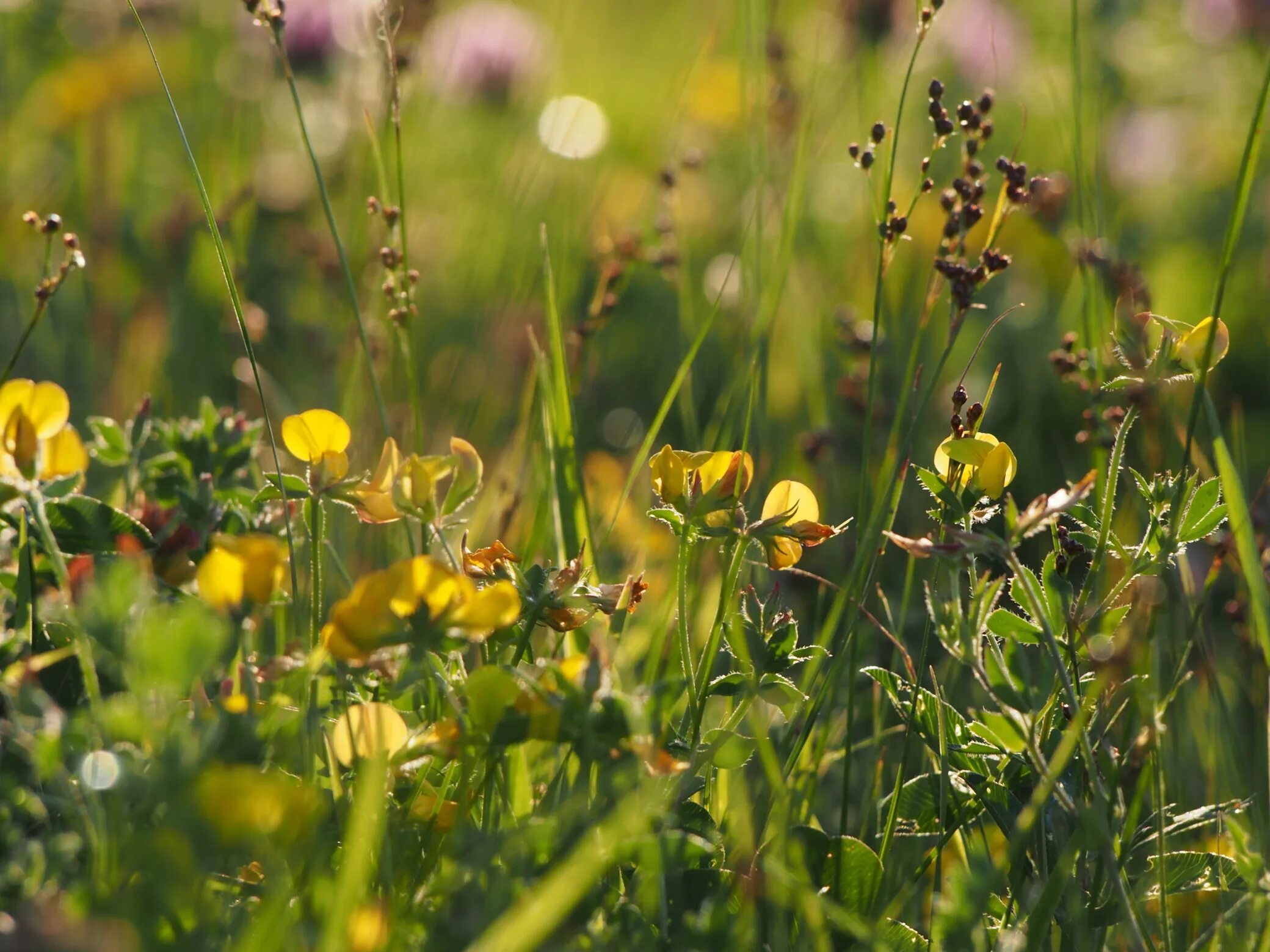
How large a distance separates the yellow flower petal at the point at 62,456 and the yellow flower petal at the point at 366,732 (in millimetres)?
291

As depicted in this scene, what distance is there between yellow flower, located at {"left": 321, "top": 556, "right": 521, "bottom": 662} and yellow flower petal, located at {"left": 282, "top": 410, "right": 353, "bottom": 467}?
179 millimetres

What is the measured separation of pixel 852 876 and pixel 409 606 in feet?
1.24

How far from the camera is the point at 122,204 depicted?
101 inches

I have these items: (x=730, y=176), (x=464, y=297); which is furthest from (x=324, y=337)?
(x=730, y=176)

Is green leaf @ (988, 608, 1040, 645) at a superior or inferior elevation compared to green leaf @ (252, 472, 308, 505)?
inferior

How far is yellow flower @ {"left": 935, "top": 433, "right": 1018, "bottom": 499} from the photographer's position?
0.84m

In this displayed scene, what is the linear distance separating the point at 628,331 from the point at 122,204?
109 centimetres

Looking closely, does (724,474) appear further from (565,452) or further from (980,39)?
(980,39)

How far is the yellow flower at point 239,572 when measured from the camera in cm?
71

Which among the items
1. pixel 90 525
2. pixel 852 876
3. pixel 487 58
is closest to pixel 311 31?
pixel 487 58

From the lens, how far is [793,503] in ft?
2.98

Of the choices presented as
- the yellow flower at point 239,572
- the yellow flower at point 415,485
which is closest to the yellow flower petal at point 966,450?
the yellow flower at point 415,485

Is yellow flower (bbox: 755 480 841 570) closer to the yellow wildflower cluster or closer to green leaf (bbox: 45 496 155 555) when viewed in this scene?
the yellow wildflower cluster

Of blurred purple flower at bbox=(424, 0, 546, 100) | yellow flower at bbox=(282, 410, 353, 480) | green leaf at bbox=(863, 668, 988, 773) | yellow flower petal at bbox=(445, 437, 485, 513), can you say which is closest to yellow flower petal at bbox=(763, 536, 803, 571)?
green leaf at bbox=(863, 668, 988, 773)
